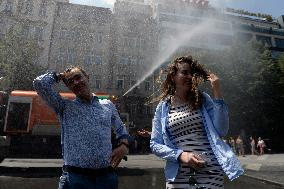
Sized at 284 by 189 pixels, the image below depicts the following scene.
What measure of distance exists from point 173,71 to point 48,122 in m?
16.0

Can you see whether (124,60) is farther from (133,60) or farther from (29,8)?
(29,8)

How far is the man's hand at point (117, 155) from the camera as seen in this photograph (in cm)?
337

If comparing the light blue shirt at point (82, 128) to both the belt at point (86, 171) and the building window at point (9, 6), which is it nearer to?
the belt at point (86, 171)

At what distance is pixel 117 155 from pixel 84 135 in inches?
14.3

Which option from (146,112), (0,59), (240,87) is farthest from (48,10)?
(240,87)

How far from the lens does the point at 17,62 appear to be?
38.2 m

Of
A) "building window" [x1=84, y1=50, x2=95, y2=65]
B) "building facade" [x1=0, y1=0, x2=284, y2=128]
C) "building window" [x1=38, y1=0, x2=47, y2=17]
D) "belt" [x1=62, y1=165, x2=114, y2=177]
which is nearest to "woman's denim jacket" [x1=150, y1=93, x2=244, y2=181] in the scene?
"belt" [x1=62, y1=165, x2=114, y2=177]

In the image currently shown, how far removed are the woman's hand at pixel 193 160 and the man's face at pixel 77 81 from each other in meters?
1.20

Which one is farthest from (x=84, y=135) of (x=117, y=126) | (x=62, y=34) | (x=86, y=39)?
(x=86, y=39)

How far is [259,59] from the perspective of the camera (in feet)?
138

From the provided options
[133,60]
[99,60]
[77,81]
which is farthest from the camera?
[133,60]

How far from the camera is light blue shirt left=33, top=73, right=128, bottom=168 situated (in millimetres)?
3352

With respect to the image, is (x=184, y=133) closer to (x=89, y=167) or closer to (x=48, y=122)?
(x=89, y=167)

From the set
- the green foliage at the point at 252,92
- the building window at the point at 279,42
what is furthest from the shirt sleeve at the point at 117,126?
the building window at the point at 279,42
